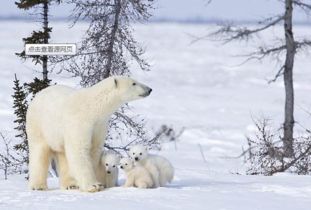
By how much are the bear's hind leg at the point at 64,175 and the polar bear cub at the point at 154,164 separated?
72 centimetres

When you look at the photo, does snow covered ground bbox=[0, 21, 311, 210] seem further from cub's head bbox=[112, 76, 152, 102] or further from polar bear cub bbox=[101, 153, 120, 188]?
cub's head bbox=[112, 76, 152, 102]

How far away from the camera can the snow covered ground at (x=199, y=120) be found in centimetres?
656

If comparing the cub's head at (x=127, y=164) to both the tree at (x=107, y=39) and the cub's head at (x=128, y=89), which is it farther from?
the tree at (x=107, y=39)

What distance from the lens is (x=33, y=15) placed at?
39.2ft

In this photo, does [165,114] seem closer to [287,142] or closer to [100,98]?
[287,142]

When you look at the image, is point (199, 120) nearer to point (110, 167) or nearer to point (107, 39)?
point (107, 39)

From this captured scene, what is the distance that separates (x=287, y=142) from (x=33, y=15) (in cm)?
530

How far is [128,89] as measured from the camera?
24.0ft

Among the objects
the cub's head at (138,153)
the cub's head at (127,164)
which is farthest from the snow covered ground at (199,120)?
the cub's head at (138,153)

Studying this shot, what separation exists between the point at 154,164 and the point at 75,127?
94 cm

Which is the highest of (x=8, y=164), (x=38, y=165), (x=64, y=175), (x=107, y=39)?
(x=107, y=39)

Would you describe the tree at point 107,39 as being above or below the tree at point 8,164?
above

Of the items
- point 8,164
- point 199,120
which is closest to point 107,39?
point 8,164

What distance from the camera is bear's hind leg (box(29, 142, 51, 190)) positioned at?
25.2ft
